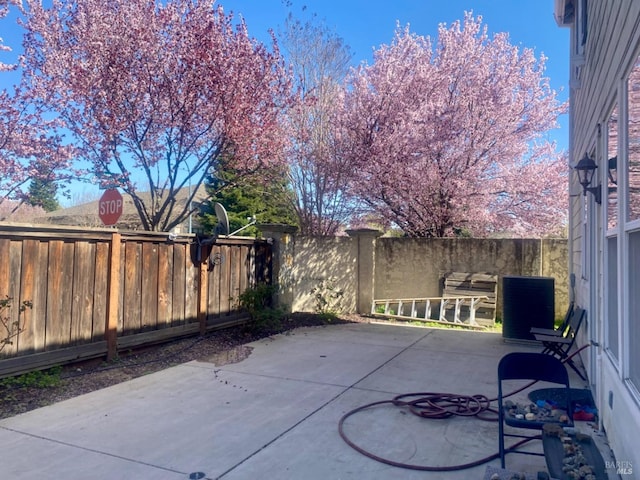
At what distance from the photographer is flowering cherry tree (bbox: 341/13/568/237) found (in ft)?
32.6

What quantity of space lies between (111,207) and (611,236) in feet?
17.8

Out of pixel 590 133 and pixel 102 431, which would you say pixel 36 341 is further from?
pixel 590 133

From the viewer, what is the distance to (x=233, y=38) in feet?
24.6

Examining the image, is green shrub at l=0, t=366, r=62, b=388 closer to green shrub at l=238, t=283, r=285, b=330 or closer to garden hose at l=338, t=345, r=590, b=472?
garden hose at l=338, t=345, r=590, b=472

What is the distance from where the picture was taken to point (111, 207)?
564cm

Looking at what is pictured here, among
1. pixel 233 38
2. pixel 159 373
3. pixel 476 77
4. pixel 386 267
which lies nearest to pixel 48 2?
pixel 233 38

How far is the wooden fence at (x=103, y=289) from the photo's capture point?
14.3 ft

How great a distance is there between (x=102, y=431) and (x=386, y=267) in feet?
23.5

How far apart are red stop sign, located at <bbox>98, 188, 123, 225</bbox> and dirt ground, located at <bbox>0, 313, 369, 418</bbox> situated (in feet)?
5.70

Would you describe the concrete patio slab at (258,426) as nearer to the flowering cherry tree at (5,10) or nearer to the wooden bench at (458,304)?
the wooden bench at (458,304)

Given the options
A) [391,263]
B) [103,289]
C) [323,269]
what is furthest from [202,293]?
[391,263]

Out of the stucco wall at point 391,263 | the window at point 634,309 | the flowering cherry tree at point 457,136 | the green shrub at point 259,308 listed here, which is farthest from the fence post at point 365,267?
the window at point 634,309

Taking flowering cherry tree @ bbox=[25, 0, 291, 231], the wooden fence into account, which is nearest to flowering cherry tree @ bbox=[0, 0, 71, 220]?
flowering cherry tree @ bbox=[25, 0, 291, 231]

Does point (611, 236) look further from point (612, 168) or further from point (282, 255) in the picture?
point (282, 255)
